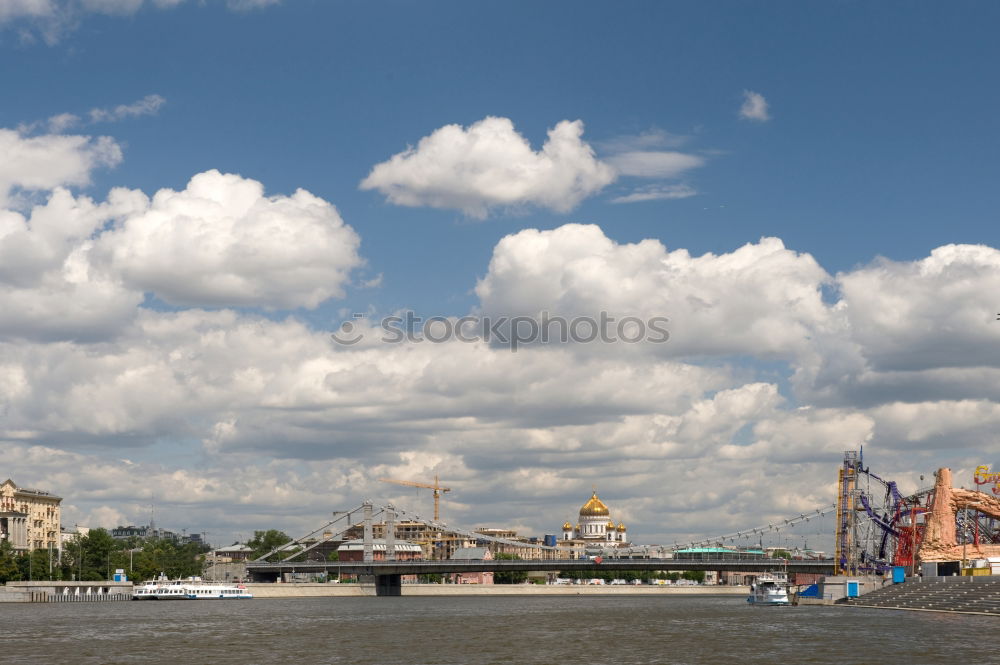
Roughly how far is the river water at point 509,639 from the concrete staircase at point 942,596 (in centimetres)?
416

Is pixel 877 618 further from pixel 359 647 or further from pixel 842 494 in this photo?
pixel 842 494

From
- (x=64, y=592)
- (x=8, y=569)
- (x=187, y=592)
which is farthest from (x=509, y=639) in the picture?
(x=8, y=569)

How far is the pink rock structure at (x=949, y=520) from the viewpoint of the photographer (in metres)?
137

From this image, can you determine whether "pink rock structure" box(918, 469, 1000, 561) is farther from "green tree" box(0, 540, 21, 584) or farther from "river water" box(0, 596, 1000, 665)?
"green tree" box(0, 540, 21, 584)

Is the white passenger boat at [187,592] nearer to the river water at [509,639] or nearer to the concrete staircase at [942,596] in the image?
the river water at [509,639]

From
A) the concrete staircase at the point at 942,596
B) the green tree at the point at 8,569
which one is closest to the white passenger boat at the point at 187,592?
the green tree at the point at 8,569

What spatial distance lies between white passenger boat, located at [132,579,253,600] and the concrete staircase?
9260 centimetres

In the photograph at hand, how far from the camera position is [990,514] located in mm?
139375

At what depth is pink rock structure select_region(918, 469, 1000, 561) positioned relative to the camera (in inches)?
5404

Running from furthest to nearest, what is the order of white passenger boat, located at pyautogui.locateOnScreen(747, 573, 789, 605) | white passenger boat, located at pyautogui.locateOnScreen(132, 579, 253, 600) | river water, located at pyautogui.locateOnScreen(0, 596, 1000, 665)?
white passenger boat, located at pyautogui.locateOnScreen(132, 579, 253, 600)
white passenger boat, located at pyautogui.locateOnScreen(747, 573, 789, 605)
river water, located at pyautogui.locateOnScreen(0, 596, 1000, 665)

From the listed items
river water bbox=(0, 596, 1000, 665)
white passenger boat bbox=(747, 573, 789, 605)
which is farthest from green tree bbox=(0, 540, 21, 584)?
white passenger boat bbox=(747, 573, 789, 605)

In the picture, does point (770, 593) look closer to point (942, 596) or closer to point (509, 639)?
point (942, 596)

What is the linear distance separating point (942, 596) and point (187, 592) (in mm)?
108051

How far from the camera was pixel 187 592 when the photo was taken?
182 m
